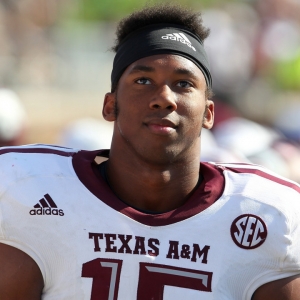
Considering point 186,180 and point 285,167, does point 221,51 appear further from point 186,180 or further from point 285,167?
point 186,180

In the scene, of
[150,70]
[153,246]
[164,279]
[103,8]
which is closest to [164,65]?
[150,70]

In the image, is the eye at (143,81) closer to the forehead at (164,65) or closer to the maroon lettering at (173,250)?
the forehead at (164,65)

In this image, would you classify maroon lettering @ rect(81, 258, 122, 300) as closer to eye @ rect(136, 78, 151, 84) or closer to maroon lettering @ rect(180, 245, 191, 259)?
maroon lettering @ rect(180, 245, 191, 259)

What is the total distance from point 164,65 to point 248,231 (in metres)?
0.67

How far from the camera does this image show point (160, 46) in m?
2.74

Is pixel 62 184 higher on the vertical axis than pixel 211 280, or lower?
higher

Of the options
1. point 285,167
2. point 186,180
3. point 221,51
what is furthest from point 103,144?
point 221,51

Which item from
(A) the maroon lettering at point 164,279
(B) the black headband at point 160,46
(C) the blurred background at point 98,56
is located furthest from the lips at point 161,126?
(C) the blurred background at point 98,56

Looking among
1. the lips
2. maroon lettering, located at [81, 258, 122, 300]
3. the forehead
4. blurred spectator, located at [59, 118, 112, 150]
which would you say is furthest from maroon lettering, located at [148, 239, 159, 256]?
blurred spectator, located at [59, 118, 112, 150]

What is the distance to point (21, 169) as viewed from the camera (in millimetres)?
2686

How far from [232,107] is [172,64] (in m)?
7.08

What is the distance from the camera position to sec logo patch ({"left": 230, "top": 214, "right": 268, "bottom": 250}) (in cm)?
259

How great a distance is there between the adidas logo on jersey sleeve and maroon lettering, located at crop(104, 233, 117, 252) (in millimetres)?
179

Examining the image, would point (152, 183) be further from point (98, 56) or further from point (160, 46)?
point (98, 56)
